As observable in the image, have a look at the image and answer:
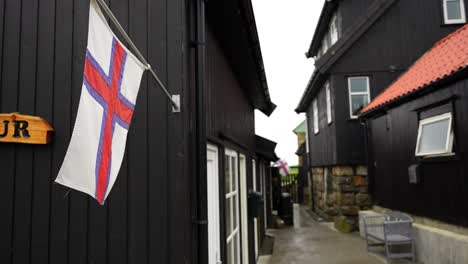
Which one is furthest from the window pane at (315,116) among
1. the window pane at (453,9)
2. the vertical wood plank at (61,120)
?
the vertical wood plank at (61,120)

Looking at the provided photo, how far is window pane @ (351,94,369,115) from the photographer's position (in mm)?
11289

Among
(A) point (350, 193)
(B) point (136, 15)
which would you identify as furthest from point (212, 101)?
(A) point (350, 193)

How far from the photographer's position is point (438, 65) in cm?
740

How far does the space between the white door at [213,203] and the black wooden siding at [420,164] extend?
4318 millimetres

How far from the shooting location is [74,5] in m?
2.57

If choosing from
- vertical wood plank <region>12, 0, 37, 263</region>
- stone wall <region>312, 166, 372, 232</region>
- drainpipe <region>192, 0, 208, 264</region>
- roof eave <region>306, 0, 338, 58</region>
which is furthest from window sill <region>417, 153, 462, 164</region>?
roof eave <region>306, 0, 338, 58</region>

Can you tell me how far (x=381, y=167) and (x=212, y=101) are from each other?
23.2ft

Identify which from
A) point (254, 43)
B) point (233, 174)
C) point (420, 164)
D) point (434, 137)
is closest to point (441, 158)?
point (434, 137)

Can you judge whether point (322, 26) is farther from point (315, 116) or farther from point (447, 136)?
point (447, 136)

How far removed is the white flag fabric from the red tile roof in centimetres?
572

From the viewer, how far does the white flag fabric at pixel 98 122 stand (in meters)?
1.22

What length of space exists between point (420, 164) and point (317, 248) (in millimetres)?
3022

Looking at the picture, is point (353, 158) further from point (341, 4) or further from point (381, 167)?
point (341, 4)

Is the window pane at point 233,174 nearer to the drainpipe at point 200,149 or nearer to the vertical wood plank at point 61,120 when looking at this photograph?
the drainpipe at point 200,149
